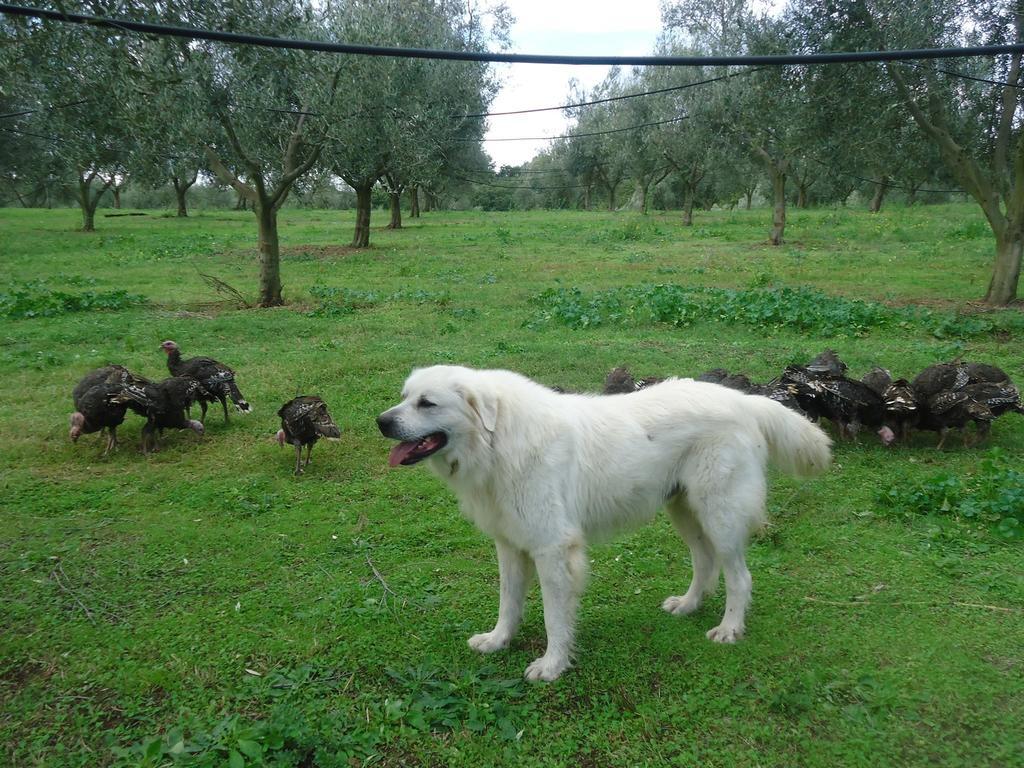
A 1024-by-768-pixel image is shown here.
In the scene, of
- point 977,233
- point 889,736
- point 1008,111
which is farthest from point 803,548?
point 977,233

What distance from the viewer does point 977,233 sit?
27.0 meters

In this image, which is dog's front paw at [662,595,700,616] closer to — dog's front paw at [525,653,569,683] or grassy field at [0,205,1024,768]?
grassy field at [0,205,1024,768]

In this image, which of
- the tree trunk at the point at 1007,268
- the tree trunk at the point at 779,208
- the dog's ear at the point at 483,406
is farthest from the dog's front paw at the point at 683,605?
the tree trunk at the point at 779,208

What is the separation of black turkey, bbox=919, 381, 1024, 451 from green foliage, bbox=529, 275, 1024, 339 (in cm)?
478

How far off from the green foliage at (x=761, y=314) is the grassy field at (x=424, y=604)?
80 centimetres

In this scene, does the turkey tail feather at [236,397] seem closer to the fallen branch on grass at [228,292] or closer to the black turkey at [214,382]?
the black turkey at [214,382]

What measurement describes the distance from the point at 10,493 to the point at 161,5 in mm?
4593

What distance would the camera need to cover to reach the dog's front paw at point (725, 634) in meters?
4.55

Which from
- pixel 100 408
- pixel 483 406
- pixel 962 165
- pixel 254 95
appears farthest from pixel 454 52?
pixel 962 165

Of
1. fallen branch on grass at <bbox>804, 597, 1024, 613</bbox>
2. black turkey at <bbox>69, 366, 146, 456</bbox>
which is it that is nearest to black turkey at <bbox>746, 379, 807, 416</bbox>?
A: fallen branch on grass at <bbox>804, 597, 1024, 613</bbox>

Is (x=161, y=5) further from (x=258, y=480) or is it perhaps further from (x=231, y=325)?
(x=231, y=325)

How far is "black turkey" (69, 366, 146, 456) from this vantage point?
745 centimetres

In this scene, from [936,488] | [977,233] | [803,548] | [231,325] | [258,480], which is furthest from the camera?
[977,233]

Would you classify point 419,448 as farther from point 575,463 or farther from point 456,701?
point 456,701
